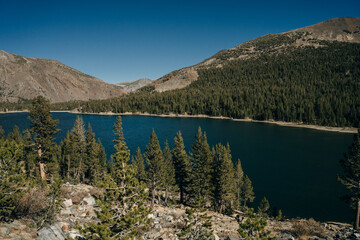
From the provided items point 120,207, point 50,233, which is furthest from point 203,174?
point 50,233

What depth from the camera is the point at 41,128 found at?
3062cm

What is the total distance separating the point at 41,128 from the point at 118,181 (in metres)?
24.1

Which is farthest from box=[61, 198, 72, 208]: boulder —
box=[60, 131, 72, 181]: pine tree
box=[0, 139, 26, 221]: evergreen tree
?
box=[60, 131, 72, 181]: pine tree

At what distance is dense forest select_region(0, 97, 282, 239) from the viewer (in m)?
13.0

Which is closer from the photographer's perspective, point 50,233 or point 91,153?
point 50,233

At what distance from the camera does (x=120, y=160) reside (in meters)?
13.8

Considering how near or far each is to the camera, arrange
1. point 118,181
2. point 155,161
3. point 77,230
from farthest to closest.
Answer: point 155,161 → point 77,230 → point 118,181

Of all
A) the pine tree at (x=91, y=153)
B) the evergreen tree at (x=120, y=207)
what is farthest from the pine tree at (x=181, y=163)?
the evergreen tree at (x=120, y=207)

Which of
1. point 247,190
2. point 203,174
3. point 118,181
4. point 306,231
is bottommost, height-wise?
point 247,190

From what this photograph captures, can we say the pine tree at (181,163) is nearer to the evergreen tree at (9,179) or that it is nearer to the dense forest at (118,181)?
the dense forest at (118,181)

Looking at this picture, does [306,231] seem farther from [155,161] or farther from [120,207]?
[155,161]

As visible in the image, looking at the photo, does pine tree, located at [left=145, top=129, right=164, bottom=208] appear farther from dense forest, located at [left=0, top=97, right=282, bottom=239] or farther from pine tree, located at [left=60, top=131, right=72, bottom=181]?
pine tree, located at [left=60, top=131, right=72, bottom=181]

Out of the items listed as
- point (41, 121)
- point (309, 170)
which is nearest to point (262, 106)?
point (309, 170)

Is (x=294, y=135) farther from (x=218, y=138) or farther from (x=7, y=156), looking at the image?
(x=7, y=156)
